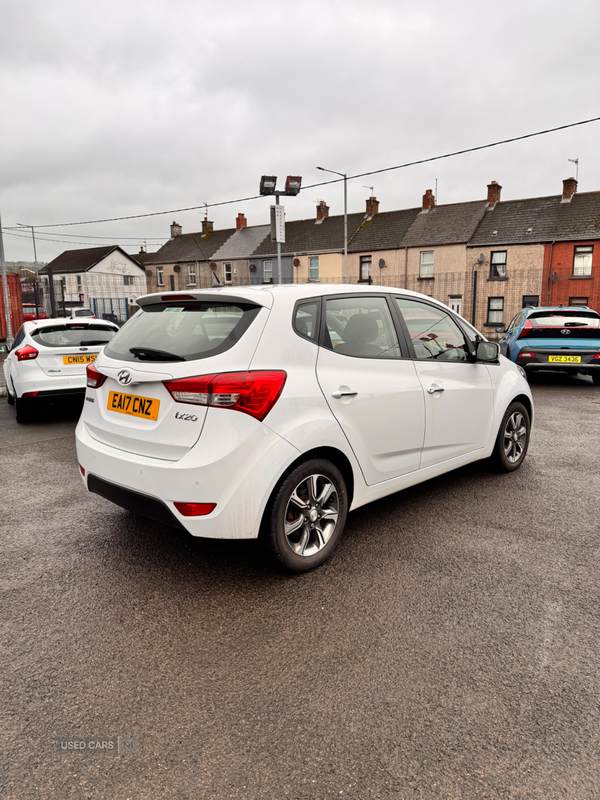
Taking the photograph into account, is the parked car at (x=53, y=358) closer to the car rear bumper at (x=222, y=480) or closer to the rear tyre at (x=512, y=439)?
the car rear bumper at (x=222, y=480)

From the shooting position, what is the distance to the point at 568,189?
32.8 meters

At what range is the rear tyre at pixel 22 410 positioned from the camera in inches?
304

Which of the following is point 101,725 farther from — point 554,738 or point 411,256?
point 411,256

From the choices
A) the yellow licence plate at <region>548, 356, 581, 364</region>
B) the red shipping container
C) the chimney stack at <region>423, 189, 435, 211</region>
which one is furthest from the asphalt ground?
the chimney stack at <region>423, 189, 435, 211</region>

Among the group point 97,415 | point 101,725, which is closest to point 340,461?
point 97,415

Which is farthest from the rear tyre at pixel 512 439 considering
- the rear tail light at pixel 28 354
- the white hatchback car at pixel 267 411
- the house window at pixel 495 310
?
the house window at pixel 495 310

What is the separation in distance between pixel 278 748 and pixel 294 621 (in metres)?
0.81

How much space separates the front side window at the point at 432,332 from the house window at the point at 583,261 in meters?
30.5

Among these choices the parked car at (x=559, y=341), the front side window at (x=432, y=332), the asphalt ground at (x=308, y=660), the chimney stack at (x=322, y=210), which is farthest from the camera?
the chimney stack at (x=322, y=210)

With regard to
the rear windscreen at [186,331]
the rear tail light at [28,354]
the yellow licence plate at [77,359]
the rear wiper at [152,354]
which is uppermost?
the rear windscreen at [186,331]

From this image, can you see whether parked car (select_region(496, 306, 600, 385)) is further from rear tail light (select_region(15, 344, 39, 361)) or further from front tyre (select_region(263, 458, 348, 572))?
front tyre (select_region(263, 458, 348, 572))

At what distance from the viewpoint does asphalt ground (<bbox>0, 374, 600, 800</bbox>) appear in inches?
75.4

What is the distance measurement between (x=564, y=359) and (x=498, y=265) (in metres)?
24.2

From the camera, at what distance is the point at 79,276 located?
5703 centimetres
